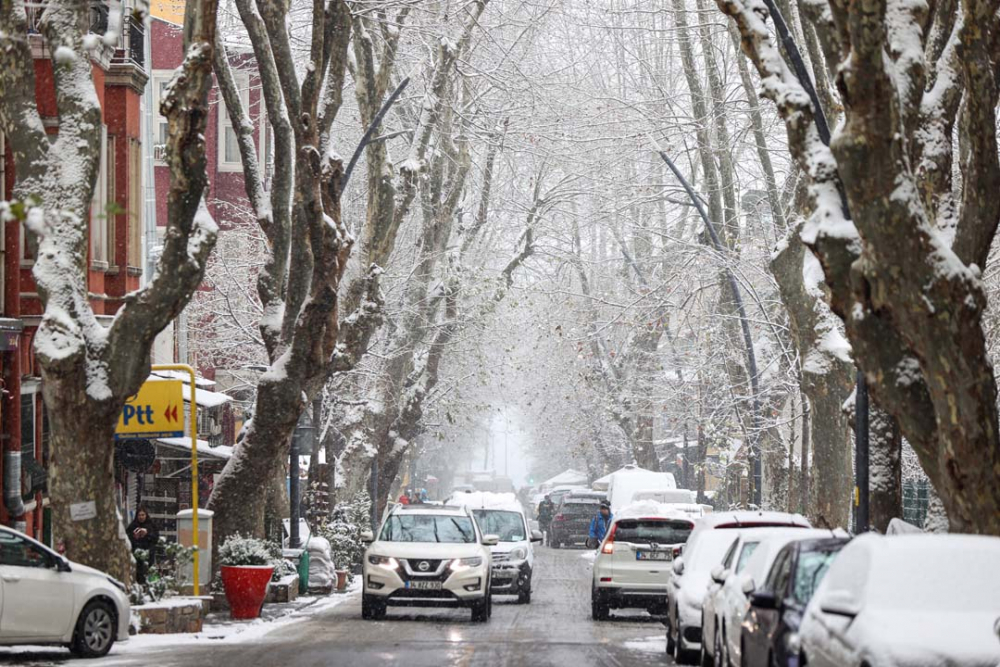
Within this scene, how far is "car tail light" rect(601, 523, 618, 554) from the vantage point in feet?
79.7

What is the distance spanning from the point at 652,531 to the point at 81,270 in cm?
989

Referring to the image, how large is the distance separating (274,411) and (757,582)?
12.1 m

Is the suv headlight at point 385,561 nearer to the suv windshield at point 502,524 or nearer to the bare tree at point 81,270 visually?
the bare tree at point 81,270

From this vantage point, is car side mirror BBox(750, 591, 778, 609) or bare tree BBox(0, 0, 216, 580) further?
bare tree BBox(0, 0, 216, 580)

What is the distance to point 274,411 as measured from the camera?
24109 mm

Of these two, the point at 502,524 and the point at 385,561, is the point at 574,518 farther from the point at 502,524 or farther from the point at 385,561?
the point at 385,561

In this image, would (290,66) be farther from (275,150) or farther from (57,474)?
(57,474)

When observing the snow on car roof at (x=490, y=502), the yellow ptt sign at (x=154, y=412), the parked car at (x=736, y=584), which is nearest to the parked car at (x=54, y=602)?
the yellow ptt sign at (x=154, y=412)

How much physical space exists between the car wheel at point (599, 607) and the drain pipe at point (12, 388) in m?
8.53

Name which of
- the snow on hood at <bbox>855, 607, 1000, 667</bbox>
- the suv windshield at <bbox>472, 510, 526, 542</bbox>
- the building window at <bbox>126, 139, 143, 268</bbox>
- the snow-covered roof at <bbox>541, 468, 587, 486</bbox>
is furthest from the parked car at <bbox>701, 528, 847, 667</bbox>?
the snow-covered roof at <bbox>541, 468, 587, 486</bbox>

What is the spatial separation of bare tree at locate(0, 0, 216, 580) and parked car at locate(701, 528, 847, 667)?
7.05 m

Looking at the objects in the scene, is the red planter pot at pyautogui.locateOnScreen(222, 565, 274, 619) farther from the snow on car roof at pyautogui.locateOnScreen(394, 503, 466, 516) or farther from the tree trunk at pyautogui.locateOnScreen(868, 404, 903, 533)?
the tree trunk at pyautogui.locateOnScreen(868, 404, 903, 533)

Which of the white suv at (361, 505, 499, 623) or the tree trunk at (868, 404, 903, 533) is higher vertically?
the tree trunk at (868, 404, 903, 533)

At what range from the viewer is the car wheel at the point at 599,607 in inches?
964
